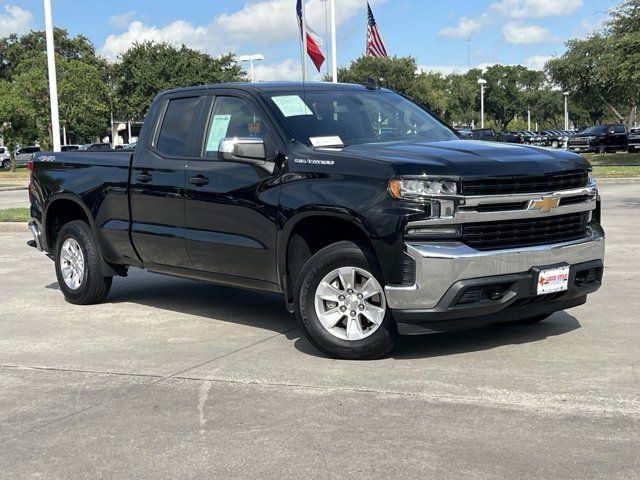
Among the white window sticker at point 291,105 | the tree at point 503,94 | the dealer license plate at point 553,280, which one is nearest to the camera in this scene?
the dealer license plate at point 553,280

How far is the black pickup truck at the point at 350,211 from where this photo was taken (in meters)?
5.32

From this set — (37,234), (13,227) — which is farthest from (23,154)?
(37,234)

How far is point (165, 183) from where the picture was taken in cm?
705

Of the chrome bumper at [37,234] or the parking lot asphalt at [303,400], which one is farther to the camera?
the chrome bumper at [37,234]

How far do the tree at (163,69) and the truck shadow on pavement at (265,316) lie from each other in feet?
154

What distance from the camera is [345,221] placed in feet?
18.8

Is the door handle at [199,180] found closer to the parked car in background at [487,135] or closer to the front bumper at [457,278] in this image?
the front bumper at [457,278]

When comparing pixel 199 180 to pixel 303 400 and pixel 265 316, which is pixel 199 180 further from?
pixel 303 400

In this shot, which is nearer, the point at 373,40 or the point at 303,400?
the point at 303,400

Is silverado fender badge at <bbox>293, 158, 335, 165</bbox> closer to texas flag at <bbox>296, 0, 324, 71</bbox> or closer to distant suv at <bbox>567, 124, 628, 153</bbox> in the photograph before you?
texas flag at <bbox>296, 0, 324, 71</bbox>

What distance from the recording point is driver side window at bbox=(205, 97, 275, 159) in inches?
258

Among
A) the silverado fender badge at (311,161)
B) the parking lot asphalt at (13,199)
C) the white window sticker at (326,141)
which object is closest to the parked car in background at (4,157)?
the parking lot asphalt at (13,199)

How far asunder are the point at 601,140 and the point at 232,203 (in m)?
46.9

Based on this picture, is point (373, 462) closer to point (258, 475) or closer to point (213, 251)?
point (258, 475)
